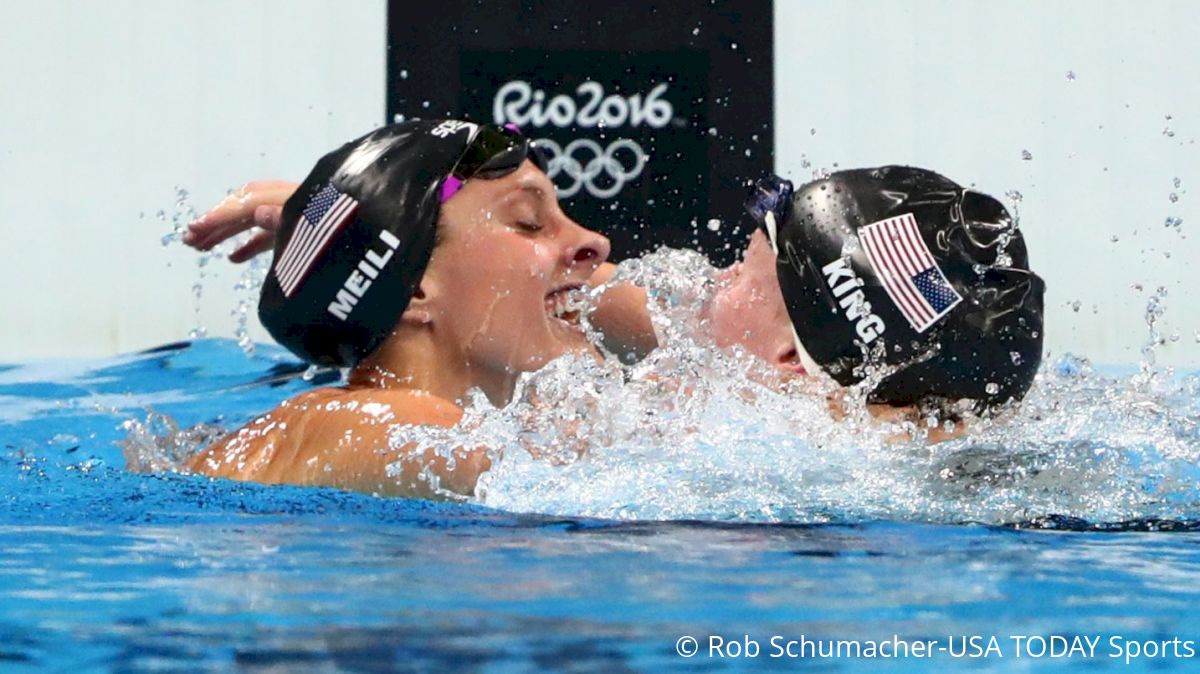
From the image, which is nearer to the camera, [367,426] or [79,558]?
[79,558]

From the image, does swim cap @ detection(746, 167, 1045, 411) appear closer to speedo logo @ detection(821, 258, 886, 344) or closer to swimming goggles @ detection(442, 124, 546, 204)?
speedo logo @ detection(821, 258, 886, 344)

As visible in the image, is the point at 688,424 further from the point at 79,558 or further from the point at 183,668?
the point at 183,668

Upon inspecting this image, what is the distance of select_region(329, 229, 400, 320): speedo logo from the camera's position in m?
2.62

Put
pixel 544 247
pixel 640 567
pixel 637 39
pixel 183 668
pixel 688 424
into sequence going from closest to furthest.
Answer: pixel 183 668, pixel 640 567, pixel 688 424, pixel 544 247, pixel 637 39

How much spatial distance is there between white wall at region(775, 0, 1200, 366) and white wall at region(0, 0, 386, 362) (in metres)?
1.35

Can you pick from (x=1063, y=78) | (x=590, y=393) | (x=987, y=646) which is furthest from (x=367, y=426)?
(x=1063, y=78)

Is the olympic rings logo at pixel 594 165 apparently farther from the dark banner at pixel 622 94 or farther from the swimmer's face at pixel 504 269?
the swimmer's face at pixel 504 269

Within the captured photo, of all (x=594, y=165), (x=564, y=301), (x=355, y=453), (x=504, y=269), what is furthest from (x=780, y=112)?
(x=355, y=453)

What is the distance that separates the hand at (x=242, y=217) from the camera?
9.94 feet

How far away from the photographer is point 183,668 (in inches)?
60.2

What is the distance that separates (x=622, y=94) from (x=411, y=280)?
2.34 meters

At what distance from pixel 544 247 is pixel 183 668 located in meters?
1.32

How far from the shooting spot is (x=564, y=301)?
2877 mm

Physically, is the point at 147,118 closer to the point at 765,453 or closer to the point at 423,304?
the point at 423,304
